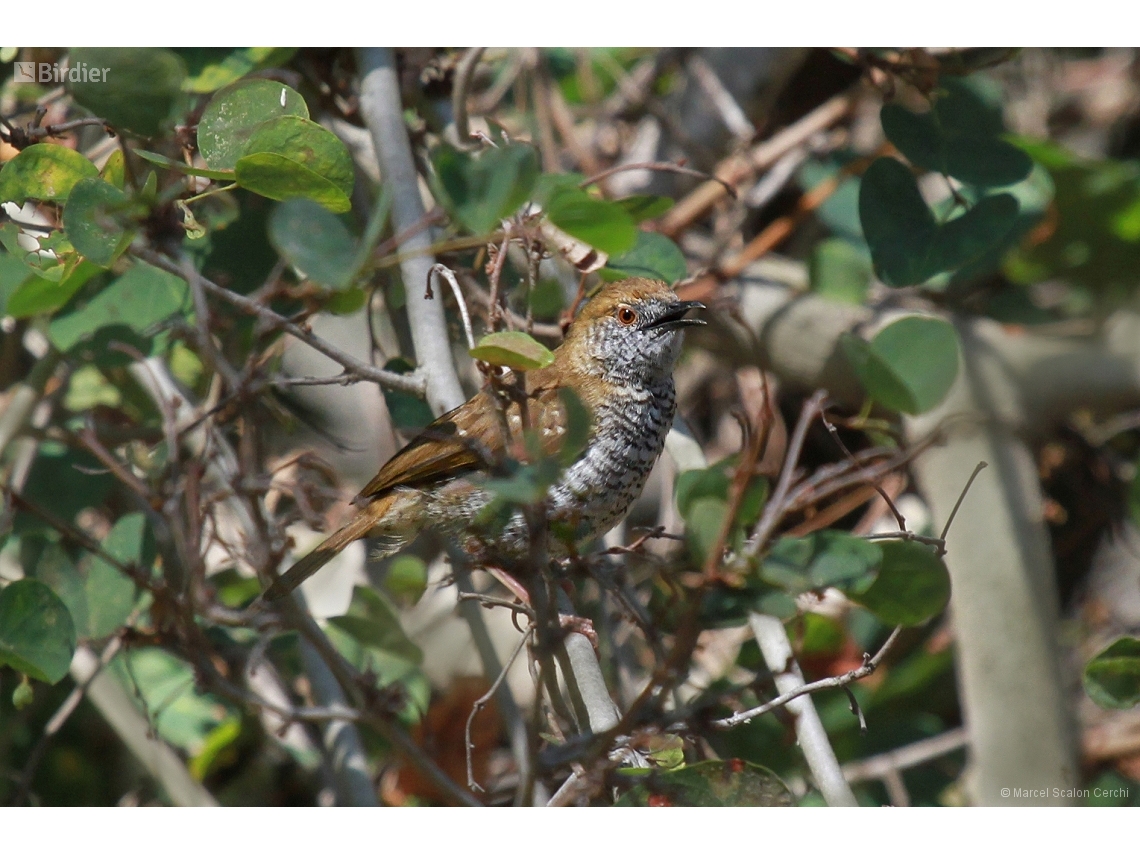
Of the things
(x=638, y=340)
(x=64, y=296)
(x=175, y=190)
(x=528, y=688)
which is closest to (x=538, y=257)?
(x=175, y=190)

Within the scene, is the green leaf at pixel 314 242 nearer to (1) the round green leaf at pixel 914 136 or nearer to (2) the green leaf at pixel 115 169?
(2) the green leaf at pixel 115 169

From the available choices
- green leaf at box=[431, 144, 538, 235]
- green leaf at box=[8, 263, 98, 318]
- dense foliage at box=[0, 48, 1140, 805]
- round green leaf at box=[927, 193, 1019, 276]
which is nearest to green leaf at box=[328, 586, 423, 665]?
dense foliage at box=[0, 48, 1140, 805]

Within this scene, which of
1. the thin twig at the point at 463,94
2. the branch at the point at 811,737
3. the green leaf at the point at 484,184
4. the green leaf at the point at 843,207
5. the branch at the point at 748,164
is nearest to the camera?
the green leaf at the point at 484,184

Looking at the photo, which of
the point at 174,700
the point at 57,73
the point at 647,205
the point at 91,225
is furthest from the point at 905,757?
the point at 57,73

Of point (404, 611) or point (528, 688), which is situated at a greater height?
point (404, 611)

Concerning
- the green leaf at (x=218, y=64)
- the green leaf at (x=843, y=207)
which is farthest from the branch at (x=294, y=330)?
the green leaf at (x=843, y=207)

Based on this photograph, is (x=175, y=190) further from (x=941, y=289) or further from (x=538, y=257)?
(x=941, y=289)

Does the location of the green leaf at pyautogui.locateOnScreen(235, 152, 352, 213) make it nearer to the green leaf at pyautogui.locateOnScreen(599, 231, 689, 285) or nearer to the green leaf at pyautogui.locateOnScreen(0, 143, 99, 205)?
the green leaf at pyautogui.locateOnScreen(0, 143, 99, 205)
